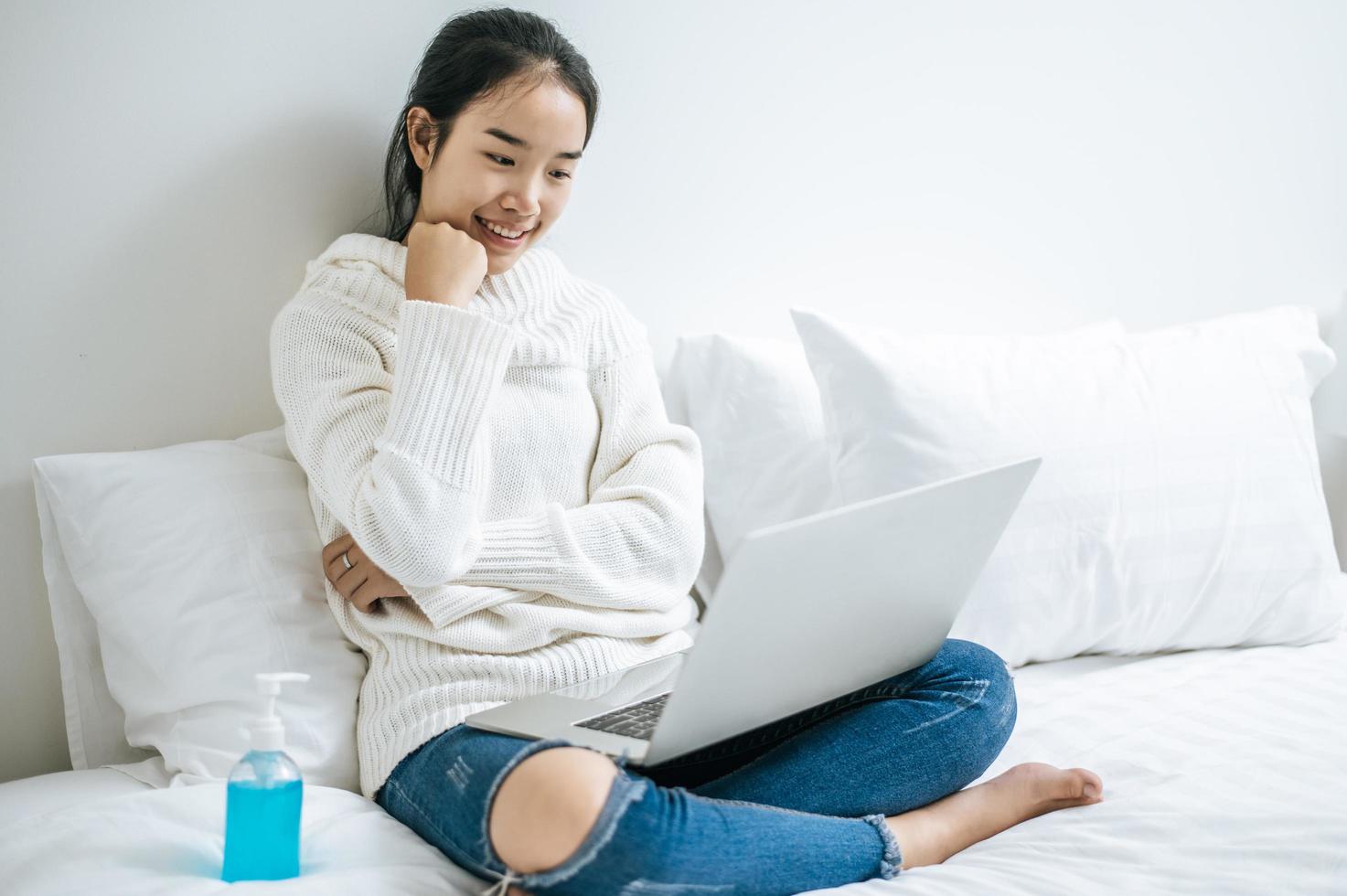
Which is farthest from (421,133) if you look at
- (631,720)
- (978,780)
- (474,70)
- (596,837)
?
(978,780)

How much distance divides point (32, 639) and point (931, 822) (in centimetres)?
95

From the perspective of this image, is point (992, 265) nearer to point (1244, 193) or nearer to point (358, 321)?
point (1244, 193)

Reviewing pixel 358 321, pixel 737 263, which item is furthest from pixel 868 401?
pixel 358 321

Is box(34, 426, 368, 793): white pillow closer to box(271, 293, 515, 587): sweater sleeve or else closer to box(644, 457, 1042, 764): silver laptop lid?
box(271, 293, 515, 587): sweater sleeve

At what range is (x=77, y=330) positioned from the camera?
123 cm

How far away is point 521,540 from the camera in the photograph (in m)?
1.17

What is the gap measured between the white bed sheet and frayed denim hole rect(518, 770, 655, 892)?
0.41 ft

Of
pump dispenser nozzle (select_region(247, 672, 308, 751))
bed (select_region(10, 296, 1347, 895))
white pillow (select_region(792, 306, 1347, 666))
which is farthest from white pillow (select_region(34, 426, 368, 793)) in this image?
white pillow (select_region(792, 306, 1347, 666))

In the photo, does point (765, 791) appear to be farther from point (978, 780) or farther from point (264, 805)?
point (264, 805)

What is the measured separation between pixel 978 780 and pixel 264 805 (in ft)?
2.38

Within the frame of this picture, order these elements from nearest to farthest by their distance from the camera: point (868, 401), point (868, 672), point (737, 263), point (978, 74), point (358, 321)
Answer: point (868, 672), point (358, 321), point (868, 401), point (737, 263), point (978, 74)

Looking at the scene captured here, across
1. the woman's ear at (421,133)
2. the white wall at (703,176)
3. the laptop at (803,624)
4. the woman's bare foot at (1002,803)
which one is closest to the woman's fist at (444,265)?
the woman's ear at (421,133)

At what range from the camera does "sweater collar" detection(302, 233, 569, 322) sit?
124 centimetres

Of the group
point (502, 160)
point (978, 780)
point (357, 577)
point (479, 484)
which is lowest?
point (978, 780)
